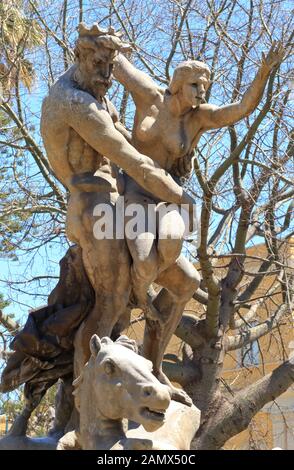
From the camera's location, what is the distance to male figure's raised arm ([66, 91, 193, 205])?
5.91m

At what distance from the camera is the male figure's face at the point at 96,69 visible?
6051 mm

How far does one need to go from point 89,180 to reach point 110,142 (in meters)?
0.30

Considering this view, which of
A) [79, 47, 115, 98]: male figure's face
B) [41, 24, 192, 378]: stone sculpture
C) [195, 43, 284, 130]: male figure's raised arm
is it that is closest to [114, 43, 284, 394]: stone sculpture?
[195, 43, 284, 130]: male figure's raised arm

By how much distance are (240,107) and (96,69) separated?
3.22ft

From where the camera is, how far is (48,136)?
6070mm

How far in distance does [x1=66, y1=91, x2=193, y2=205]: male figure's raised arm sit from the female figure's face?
22.3 inches

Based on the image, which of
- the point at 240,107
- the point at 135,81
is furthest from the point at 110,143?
the point at 240,107

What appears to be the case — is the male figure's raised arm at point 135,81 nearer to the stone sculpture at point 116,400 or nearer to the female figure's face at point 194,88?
the female figure's face at point 194,88

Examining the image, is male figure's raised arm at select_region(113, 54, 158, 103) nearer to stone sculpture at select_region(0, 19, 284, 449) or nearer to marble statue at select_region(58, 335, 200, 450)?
stone sculpture at select_region(0, 19, 284, 449)

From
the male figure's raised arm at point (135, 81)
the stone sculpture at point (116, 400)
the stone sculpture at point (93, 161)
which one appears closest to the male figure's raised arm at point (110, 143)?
the stone sculpture at point (93, 161)

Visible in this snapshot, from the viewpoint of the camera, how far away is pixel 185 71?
6.30 metres
